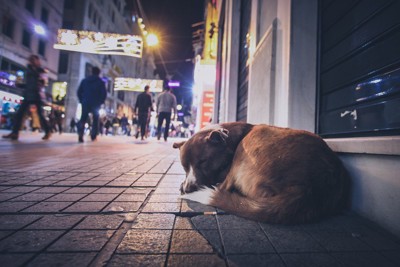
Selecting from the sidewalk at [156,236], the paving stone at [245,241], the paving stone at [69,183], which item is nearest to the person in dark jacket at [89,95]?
the paving stone at [69,183]

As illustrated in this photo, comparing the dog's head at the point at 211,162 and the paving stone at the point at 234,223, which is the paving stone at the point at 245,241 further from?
the dog's head at the point at 211,162

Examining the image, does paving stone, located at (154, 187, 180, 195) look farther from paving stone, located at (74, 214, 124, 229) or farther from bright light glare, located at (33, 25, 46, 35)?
bright light glare, located at (33, 25, 46, 35)

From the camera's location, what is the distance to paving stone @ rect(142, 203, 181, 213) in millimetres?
1711

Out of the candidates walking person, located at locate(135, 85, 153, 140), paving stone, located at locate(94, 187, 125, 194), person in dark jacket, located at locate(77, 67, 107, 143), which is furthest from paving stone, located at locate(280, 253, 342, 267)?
walking person, located at locate(135, 85, 153, 140)

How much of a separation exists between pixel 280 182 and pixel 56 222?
140 centimetres

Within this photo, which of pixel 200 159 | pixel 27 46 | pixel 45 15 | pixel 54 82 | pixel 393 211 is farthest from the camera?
pixel 54 82

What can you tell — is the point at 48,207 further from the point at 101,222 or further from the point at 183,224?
the point at 183,224

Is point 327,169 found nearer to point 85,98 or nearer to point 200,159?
point 200,159

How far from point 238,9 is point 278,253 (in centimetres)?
813

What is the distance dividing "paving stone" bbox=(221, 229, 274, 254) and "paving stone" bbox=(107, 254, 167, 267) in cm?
33

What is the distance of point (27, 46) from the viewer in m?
21.4

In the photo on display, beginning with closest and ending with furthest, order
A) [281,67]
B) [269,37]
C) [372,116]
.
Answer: [372,116], [281,67], [269,37]

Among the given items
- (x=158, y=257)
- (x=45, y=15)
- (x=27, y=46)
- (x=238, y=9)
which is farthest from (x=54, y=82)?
(x=158, y=257)

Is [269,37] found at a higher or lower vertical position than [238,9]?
lower
